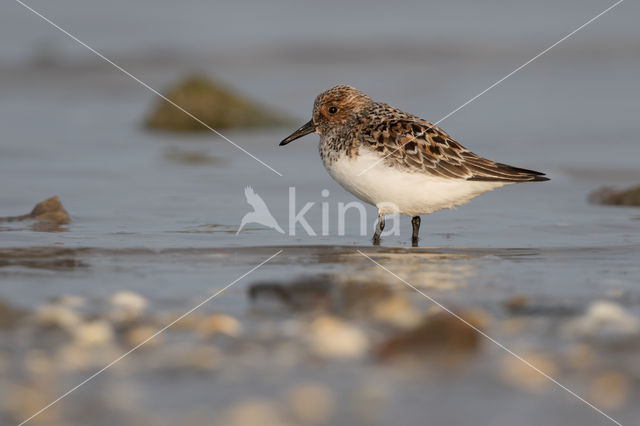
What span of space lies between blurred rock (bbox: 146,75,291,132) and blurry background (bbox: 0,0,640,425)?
0.85 ft

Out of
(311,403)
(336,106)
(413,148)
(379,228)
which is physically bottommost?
(311,403)

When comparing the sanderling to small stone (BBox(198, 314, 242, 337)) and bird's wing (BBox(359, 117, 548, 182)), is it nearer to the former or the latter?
bird's wing (BBox(359, 117, 548, 182))

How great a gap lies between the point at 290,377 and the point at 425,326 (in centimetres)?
74

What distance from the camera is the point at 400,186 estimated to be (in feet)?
21.3

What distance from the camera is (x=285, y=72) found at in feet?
54.4

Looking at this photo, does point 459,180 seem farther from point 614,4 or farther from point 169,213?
point 614,4

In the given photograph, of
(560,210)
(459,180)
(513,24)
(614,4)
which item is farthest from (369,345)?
(614,4)

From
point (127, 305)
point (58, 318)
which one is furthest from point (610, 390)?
point (58, 318)

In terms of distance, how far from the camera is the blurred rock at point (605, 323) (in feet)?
13.9

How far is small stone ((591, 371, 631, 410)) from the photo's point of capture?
3.47 metres

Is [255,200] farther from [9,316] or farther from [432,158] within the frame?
[9,316]

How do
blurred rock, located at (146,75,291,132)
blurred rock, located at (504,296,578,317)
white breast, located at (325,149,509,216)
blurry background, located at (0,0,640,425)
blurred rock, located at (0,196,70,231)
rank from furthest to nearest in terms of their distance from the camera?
blurred rock, located at (146,75,291,132) → blurred rock, located at (0,196,70,231) → white breast, located at (325,149,509,216) → blurred rock, located at (504,296,578,317) → blurry background, located at (0,0,640,425)

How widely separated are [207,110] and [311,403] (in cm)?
939

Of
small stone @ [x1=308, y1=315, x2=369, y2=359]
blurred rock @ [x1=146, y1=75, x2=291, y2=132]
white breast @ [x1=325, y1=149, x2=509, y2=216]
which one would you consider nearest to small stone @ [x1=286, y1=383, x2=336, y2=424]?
small stone @ [x1=308, y1=315, x2=369, y2=359]
